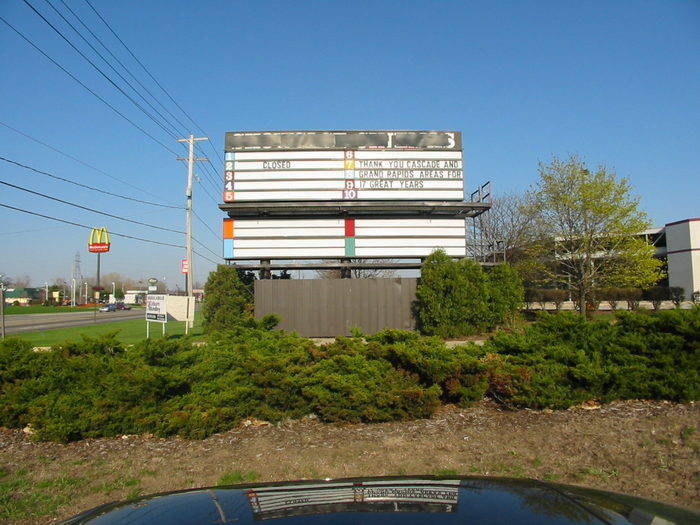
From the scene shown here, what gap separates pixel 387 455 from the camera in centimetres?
496

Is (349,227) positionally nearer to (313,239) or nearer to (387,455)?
(313,239)

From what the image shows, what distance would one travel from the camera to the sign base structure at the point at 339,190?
53.0 ft

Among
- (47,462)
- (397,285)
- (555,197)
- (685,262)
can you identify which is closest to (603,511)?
(47,462)

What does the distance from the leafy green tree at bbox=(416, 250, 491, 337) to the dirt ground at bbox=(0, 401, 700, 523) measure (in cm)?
853

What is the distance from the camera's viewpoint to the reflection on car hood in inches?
80.7

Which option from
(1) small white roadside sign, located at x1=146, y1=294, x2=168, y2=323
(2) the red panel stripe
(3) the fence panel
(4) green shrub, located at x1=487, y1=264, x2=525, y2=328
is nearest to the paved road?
(1) small white roadside sign, located at x1=146, y1=294, x2=168, y2=323

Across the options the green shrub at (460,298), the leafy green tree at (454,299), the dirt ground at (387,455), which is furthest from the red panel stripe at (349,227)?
the dirt ground at (387,455)

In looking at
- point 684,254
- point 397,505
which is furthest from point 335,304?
point 684,254

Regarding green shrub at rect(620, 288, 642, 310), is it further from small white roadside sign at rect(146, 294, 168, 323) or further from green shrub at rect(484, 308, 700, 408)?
small white roadside sign at rect(146, 294, 168, 323)

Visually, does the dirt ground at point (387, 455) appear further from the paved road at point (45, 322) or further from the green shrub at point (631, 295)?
the green shrub at point (631, 295)

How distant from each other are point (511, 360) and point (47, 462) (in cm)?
589

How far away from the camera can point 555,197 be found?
22.0m

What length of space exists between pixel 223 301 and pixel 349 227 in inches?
197

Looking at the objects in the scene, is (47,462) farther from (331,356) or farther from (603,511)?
(603,511)
